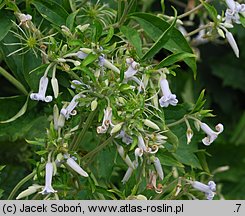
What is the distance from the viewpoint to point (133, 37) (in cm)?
152

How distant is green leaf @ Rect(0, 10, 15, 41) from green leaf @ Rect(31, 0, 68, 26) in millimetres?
63

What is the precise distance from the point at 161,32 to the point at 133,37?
0.26ft

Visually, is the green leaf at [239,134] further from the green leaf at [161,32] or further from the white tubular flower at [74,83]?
the white tubular flower at [74,83]

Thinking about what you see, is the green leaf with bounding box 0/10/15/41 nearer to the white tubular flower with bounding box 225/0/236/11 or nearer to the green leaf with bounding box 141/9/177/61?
Answer: the green leaf with bounding box 141/9/177/61

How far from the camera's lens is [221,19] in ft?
5.23

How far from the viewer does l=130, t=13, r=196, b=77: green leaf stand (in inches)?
60.0

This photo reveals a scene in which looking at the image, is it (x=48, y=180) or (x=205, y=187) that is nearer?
(x=48, y=180)

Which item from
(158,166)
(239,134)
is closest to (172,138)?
(158,166)

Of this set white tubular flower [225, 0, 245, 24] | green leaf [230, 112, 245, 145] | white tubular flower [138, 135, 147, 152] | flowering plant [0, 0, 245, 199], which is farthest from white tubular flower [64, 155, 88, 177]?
green leaf [230, 112, 245, 145]

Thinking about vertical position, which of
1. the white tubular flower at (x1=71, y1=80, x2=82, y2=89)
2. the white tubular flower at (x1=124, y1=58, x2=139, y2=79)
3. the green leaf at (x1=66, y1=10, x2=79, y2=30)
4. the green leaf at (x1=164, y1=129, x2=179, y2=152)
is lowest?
the green leaf at (x1=164, y1=129, x2=179, y2=152)

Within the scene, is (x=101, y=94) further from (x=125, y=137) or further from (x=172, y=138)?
(x=172, y=138)

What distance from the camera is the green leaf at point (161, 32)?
152cm
